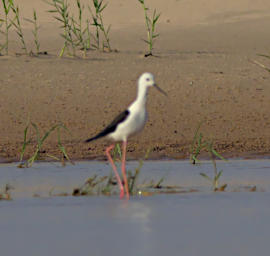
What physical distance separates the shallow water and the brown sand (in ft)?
6.02

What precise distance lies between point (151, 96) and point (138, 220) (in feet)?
18.6

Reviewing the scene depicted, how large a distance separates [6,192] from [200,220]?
5.52 feet

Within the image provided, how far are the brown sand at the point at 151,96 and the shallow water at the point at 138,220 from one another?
6.02 feet

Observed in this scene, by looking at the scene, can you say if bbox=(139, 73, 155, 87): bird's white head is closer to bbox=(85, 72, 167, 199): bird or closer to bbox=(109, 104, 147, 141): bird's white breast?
bbox=(85, 72, 167, 199): bird

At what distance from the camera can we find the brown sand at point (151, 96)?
967 centimetres

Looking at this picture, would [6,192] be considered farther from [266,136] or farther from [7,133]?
[266,136]

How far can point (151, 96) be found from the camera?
36.8 feet

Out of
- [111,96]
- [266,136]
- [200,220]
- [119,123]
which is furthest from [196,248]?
[111,96]

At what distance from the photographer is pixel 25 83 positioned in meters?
11.6

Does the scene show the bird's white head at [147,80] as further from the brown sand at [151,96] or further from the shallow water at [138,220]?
the brown sand at [151,96]

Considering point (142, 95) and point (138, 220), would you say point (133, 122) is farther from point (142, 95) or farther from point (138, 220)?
point (138, 220)

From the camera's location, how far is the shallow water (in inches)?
192

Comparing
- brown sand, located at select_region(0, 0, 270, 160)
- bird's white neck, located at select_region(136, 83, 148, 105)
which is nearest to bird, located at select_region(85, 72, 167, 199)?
bird's white neck, located at select_region(136, 83, 148, 105)

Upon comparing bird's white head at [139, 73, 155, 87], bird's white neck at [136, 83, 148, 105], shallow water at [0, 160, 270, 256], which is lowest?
shallow water at [0, 160, 270, 256]
